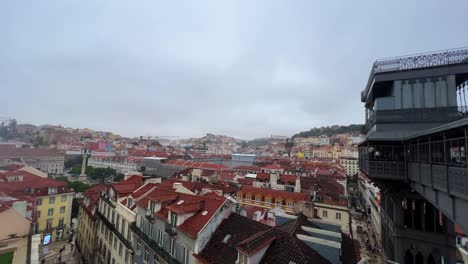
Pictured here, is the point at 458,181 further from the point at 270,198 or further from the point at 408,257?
the point at 270,198

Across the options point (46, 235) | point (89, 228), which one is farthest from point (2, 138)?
point (89, 228)

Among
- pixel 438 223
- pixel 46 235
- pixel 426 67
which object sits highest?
pixel 426 67

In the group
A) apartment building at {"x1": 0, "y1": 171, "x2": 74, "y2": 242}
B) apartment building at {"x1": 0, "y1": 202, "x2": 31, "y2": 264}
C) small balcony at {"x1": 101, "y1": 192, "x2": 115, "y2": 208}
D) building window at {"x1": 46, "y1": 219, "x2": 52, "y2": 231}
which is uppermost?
apartment building at {"x1": 0, "y1": 202, "x2": 31, "y2": 264}

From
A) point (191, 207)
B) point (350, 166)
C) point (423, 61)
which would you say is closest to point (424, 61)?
point (423, 61)

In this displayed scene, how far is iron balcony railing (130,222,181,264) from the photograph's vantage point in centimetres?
1253

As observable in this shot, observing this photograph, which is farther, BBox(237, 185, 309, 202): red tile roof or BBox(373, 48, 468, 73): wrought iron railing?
BBox(237, 185, 309, 202): red tile roof

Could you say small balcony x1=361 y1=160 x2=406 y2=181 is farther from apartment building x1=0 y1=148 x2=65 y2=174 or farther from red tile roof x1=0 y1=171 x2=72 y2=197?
apartment building x1=0 y1=148 x2=65 y2=174

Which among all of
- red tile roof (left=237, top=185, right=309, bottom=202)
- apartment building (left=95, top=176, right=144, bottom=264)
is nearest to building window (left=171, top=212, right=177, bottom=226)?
apartment building (left=95, top=176, right=144, bottom=264)

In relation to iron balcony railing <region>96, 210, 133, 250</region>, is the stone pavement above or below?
below

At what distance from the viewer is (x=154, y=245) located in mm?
14148

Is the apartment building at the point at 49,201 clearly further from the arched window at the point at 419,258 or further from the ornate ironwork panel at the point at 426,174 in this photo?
the arched window at the point at 419,258

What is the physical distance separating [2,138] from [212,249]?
6332 centimetres

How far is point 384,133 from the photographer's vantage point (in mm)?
13492

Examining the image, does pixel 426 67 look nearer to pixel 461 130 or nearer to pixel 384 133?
pixel 384 133
